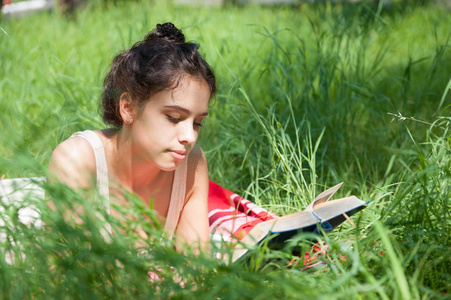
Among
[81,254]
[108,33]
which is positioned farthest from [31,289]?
[108,33]

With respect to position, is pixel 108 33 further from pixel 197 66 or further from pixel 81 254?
pixel 81 254

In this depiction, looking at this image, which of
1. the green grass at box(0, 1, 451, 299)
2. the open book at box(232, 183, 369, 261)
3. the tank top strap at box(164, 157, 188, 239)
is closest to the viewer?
the green grass at box(0, 1, 451, 299)

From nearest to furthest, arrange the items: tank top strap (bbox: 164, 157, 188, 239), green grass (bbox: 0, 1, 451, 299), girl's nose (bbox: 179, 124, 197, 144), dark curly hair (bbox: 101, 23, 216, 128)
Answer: green grass (bbox: 0, 1, 451, 299) → girl's nose (bbox: 179, 124, 197, 144) → dark curly hair (bbox: 101, 23, 216, 128) → tank top strap (bbox: 164, 157, 188, 239)

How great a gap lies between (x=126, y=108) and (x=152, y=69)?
17cm

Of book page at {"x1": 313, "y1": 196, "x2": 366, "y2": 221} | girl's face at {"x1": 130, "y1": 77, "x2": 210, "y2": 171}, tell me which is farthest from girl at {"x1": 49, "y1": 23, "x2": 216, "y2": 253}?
book page at {"x1": 313, "y1": 196, "x2": 366, "y2": 221}

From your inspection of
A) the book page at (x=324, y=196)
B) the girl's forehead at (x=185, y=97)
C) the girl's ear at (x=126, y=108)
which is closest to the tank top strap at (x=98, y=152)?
the girl's ear at (x=126, y=108)

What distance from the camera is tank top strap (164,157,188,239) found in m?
2.31

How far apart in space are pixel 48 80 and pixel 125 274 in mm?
2578

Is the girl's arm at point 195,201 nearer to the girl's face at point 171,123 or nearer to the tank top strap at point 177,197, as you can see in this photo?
the tank top strap at point 177,197

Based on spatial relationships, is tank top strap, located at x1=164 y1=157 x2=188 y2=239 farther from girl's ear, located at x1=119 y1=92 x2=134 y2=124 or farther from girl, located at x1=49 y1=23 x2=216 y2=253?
girl's ear, located at x1=119 y1=92 x2=134 y2=124

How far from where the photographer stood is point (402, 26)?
5.95 m

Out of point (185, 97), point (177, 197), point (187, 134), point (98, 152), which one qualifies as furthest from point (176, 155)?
point (177, 197)

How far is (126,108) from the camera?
2.06 meters

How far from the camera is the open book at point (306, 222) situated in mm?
1758
